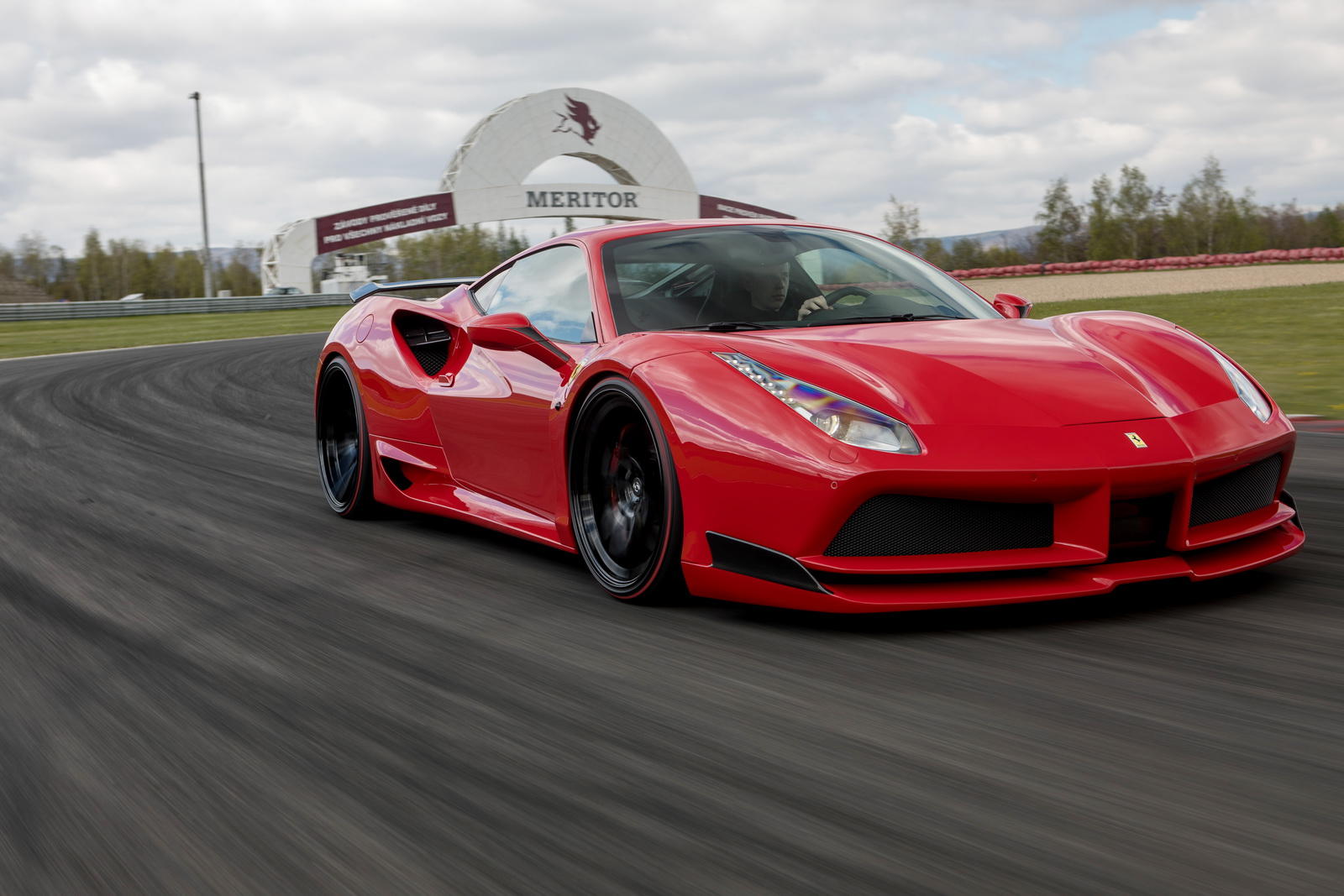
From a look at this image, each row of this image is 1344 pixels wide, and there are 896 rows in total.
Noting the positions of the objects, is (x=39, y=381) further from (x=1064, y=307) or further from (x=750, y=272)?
(x=1064, y=307)

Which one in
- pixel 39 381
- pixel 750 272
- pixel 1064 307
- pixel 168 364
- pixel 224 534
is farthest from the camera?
pixel 1064 307

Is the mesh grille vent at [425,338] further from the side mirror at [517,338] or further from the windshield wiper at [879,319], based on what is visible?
the windshield wiper at [879,319]

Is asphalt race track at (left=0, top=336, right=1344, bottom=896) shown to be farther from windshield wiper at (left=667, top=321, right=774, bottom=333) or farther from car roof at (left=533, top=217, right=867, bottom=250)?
car roof at (left=533, top=217, right=867, bottom=250)

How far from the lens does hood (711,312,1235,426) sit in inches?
123

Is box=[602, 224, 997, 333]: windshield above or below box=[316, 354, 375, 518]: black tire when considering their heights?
above

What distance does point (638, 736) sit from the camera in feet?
8.18

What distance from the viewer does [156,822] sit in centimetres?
216

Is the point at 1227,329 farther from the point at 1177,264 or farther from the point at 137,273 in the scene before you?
the point at 137,273

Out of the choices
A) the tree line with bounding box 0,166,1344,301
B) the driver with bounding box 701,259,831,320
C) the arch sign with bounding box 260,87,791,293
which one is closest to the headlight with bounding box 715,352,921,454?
the driver with bounding box 701,259,831,320

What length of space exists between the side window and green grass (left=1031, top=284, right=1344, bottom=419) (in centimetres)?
511

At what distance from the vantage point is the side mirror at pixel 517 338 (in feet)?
13.0

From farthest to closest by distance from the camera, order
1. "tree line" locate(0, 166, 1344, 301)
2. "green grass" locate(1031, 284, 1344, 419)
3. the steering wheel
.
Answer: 1. "tree line" locate(0, 166, 1344, 301)
2. "green grass" locate(1031, 284, 1344, 419)
3. the steering wheel

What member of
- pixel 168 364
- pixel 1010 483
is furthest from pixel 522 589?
pixel 168 364

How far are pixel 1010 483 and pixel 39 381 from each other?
11.9m
